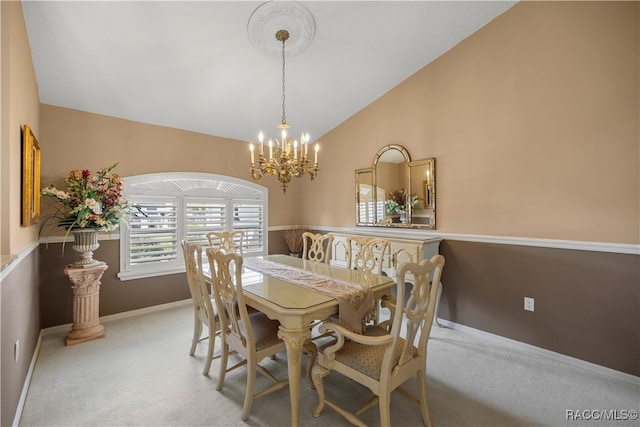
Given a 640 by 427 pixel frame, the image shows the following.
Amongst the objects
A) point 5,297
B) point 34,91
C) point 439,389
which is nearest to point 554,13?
point 439,389

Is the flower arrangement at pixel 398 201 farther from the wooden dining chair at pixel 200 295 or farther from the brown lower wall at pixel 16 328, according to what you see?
the brown lower wall at pixel 16 328

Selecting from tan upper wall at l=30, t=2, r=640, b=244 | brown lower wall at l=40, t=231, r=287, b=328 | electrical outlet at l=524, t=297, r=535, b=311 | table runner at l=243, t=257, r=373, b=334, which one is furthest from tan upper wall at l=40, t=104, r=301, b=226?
electrical outlet at l=524, t=297, r=535, b=311

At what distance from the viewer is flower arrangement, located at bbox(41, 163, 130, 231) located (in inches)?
114

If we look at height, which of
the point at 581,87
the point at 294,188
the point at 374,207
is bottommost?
the point at 374,207

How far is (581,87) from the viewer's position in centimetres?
255

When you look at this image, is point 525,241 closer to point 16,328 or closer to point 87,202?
point 16,328

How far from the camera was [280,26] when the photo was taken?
110 inches

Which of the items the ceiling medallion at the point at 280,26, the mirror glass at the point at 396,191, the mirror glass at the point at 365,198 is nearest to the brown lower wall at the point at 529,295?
the mirror glass at the point at 396,191

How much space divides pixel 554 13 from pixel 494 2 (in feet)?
1.73

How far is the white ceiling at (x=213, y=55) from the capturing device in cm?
250

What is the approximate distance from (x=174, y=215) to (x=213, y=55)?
213cm

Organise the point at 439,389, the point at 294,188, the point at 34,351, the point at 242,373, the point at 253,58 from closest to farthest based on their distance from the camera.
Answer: the point at 439,389 → the point at 242,373 → the point at 34,351 → the point at 253,58 → the point at 294,188

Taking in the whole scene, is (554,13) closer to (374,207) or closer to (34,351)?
(374,207)

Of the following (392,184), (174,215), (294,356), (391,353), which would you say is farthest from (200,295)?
(392,184)
